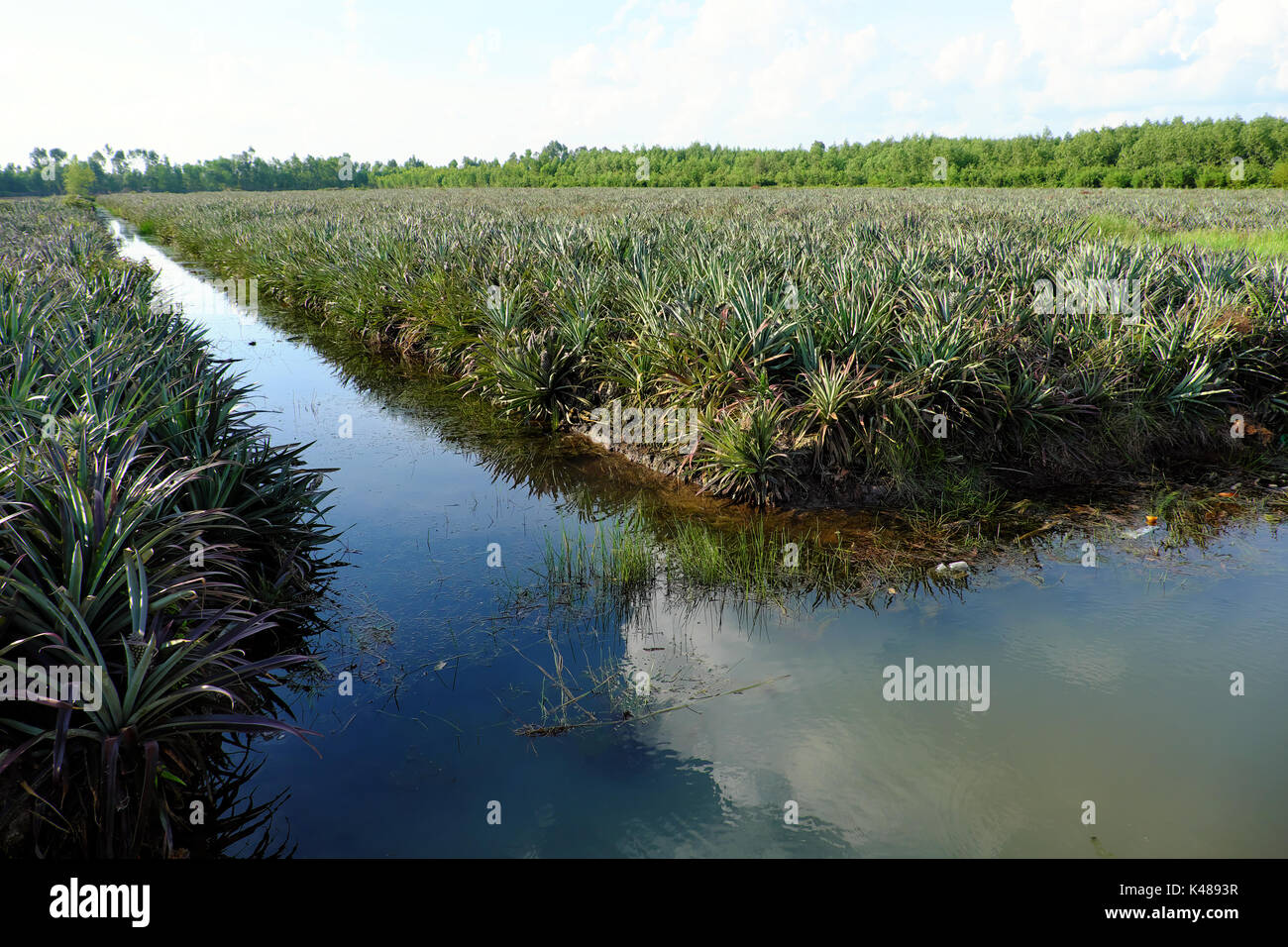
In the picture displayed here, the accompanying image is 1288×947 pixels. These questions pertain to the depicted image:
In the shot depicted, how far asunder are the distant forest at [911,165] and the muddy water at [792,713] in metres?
34.8

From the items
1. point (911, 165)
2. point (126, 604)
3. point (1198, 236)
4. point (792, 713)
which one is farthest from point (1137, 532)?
point (911, 165)

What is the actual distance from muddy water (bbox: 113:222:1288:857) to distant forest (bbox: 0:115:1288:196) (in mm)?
34837

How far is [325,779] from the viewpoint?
10.9 feet

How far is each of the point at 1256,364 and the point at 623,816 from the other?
878 cm

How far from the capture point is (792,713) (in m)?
3.79

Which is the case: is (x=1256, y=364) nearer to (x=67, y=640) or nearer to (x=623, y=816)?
(x=623, y=816)

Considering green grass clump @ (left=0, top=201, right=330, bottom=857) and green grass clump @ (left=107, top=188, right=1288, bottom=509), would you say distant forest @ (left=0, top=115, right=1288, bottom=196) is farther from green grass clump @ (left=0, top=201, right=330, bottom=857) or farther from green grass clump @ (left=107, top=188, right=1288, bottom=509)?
green grass clump @ (left=0, top=201, right=330, bottom=857)

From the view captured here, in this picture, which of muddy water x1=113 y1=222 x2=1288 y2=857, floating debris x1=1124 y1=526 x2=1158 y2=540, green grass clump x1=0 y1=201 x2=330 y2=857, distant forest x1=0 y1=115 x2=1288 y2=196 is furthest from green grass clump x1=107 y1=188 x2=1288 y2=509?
distant forest x1=0 y1=115 x2=1288 y2=196

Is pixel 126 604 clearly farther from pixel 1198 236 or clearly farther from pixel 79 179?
pixel 79 179

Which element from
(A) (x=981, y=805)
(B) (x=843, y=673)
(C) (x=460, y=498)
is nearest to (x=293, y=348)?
(C) (x=460, y=498)

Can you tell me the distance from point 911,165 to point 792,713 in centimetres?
6949

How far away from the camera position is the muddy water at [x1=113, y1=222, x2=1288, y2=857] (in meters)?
3.07

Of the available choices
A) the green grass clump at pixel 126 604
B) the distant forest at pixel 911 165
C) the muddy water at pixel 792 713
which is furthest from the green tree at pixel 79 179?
the muddy water at pixel 792 713
